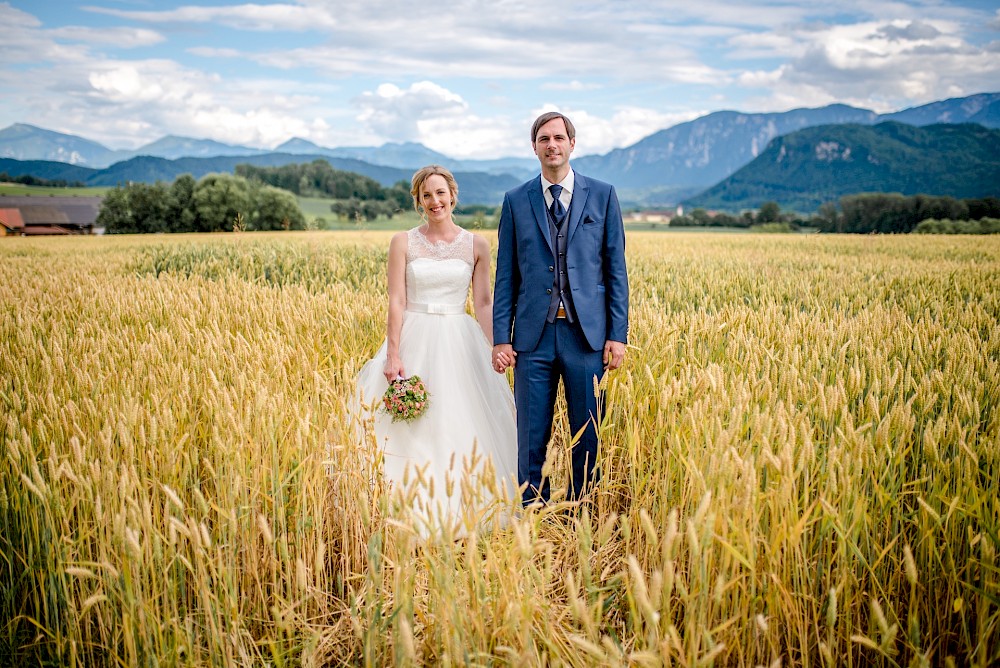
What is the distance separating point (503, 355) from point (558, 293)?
19.2 inches

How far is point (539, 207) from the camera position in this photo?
336cm

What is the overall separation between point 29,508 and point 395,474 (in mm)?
1917

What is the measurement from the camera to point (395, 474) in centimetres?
390

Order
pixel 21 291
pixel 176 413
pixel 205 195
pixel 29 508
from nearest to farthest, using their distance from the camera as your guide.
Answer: pixel 29 508, pixel 176 413, pixel 21 291, pixel 205 195

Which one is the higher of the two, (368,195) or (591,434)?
(368,195)

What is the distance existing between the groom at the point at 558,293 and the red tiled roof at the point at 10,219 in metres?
74.1

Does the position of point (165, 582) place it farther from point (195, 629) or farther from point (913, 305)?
point (913, 305)

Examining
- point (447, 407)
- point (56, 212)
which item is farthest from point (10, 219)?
point (447, 407)

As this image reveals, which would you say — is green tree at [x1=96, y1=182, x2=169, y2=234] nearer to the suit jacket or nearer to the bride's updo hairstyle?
the bride's updo hairstyle

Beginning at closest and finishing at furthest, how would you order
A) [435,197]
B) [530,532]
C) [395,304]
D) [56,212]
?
[530,532] → [435,197] → [395,304] → [56,212]

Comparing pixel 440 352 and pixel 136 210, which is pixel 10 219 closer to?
pixel 136 210

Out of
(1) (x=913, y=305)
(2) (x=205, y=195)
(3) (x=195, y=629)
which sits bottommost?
(3) (x=195, y=629)

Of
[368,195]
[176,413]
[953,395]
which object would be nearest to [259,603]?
[176,413]

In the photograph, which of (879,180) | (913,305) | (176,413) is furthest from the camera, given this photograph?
(879,180)
